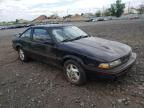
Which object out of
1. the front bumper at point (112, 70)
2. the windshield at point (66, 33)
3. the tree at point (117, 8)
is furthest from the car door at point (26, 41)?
the tree at point (117, 8)

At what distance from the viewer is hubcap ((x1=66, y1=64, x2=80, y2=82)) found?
13.6 ft

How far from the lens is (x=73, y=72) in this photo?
4.21 metres

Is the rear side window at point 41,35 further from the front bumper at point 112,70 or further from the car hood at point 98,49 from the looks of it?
the front bumper at point 112,70

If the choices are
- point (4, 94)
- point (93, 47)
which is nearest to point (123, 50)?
point (93, 47)

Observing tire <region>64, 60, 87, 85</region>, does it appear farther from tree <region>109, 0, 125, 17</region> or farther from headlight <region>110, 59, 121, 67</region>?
tree <region>109, 0, 125, 17</region>

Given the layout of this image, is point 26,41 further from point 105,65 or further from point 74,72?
point 105,65

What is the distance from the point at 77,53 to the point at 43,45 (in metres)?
1.40

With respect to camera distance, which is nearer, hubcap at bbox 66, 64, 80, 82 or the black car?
the black car

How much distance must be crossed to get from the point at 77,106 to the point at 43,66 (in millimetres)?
2696

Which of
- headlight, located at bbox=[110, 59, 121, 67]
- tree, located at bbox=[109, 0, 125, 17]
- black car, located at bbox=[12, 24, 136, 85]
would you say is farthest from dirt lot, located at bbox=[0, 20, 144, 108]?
tree, located at bbox=[109, 0, 125, 17]

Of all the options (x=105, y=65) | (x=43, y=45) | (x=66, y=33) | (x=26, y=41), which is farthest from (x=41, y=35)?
(x=105, y=65)

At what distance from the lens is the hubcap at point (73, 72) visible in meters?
4.14

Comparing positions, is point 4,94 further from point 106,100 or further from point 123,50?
point 123,50

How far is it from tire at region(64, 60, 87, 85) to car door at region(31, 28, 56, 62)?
22.6 inches
